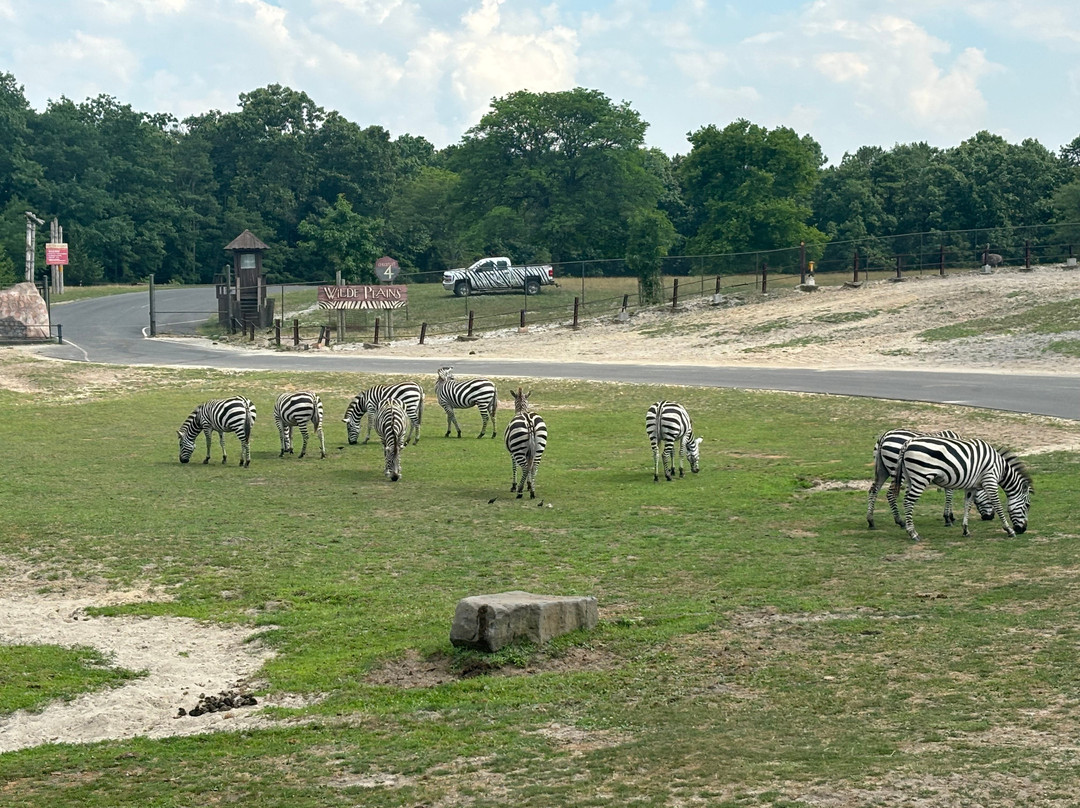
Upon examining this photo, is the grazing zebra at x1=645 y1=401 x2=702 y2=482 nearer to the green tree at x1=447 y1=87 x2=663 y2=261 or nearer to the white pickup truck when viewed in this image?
the white pickup truck

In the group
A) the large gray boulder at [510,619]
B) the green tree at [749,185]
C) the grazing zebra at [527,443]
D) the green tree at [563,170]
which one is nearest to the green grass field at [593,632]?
the large gray boulder at [510,619]

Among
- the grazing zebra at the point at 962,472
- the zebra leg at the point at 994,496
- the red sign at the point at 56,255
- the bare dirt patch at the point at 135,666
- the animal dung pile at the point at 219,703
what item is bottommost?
the bare dirt patch at the point at 135,666

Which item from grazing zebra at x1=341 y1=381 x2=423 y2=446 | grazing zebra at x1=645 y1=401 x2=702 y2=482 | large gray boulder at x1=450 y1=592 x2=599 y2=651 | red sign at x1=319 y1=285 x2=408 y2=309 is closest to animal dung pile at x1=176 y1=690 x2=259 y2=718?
large gray boulder at x1=450 y1=592 x2=599 y2=651

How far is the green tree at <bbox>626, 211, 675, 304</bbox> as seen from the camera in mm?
68250

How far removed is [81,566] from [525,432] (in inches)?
308

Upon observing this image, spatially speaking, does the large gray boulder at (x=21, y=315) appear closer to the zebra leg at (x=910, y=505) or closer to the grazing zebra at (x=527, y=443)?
the grazing zebra at (x=527, y=443)

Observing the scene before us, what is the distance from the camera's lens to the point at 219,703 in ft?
36.5

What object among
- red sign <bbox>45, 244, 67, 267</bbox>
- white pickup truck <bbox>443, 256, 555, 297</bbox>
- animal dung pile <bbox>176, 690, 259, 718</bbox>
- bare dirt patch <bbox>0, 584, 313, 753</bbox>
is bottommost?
bare dirt patch <bbox>0, 584, 313, 753</bbox>

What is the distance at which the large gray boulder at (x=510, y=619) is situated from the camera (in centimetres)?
1194

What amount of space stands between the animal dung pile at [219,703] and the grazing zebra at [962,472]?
1012cm

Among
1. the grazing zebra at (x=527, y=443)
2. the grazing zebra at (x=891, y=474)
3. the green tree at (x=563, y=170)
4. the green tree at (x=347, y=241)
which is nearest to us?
the grazing zebra at (x=891, y=474)

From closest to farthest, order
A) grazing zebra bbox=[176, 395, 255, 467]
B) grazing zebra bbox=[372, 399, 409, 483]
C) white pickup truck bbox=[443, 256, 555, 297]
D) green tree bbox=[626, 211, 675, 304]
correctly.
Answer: grazing zebra bbox=[372, 399, 409, 483] → grazing zebra bbox=[176, 395, 255, 467] → green tree bbox=[626, 211, 675, 304] → white pickup truck bbox=[443, 256, 555, 297]

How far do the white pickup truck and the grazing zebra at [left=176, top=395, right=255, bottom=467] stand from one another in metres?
52.1

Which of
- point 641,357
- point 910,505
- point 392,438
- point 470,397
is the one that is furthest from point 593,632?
point 641,357
